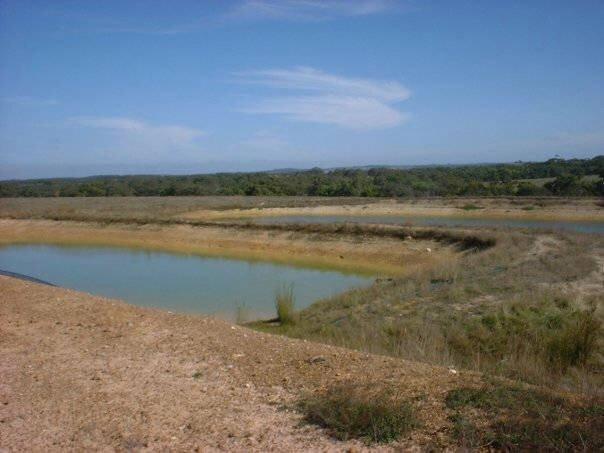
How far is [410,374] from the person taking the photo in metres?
5.50

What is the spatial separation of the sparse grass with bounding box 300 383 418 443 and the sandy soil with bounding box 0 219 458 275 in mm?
14598

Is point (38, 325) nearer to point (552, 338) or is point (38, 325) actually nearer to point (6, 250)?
point (552, 338)

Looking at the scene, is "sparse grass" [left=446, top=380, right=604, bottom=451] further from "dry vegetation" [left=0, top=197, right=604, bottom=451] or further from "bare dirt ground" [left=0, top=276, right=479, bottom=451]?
"bare dirt ground" [left=0, top=276, right=479, bottom=451]

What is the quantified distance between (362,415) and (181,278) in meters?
15.4

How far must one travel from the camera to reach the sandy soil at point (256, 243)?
72.0ft

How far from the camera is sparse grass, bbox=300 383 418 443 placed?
4242 millimetres

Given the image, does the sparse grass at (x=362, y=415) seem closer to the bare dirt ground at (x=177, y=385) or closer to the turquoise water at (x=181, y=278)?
the bare dirt ground at (x=177, y=385)

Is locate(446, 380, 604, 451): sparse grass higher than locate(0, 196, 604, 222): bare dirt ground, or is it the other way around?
locate(446, 380, 604, 451): sparse grass

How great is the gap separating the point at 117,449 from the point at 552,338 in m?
5.68

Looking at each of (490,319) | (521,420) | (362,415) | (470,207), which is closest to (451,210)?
(470,207)

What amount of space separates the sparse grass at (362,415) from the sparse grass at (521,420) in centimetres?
40

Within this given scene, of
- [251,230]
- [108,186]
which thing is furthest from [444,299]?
[108,186]

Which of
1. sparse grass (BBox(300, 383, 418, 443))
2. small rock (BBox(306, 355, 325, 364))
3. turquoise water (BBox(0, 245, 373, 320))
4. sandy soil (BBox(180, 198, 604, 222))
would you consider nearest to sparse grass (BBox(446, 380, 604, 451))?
sparse grass (BBox(300, 383, 418, 443))

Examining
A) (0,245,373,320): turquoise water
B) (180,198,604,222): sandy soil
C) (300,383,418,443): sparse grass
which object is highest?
(300,383,418,443): sparse grass
